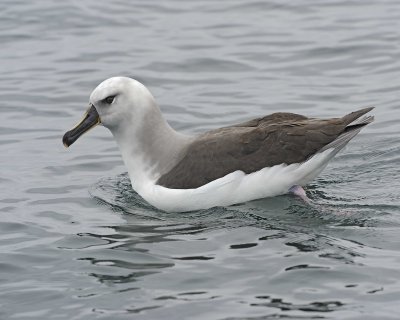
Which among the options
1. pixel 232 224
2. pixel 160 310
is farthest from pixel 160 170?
pixel 160 310

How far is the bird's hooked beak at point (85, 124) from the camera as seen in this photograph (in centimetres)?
1185

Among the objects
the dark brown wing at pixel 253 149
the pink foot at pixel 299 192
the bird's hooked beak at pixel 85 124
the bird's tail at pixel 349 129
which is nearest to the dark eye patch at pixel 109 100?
the bird's hooked beak at pixel 85 124

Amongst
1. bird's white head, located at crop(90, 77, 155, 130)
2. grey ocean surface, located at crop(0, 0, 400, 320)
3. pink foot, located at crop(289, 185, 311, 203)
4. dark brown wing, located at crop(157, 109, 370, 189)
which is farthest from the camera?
bird's white head, located at crop(90, 77, 155, 130)

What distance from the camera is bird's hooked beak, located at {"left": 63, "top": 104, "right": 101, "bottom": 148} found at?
11852mm

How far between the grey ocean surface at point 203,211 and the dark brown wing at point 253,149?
400 millimetres

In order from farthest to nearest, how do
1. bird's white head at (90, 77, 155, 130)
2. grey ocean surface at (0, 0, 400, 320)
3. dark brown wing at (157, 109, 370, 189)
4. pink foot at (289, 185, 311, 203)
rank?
bird's white head at (90, 77, 155, 130) → pink foot at (289, 185, 311, 203) → dark brown wing at (157, 109, 370, 189) → grey ocean surface at (0, 0, 400, 320)

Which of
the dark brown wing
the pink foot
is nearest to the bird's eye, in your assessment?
the dark brown wing

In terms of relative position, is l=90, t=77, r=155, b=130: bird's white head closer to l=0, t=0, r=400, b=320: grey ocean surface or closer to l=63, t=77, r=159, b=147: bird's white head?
l=63, t=77, r=159, b=147: bird's white head

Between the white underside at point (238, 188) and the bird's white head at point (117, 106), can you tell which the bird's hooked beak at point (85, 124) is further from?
the white underside at point (238, 188)

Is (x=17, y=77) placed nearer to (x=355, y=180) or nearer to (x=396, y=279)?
(x=355, y=180)

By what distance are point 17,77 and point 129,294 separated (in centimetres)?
907

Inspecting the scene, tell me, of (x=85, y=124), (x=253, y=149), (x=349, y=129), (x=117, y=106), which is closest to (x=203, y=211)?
(x=253, y=149)

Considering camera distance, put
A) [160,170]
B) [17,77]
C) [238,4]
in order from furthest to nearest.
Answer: [238,4] → [17,77] → [160,170]

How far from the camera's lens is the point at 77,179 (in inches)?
513
